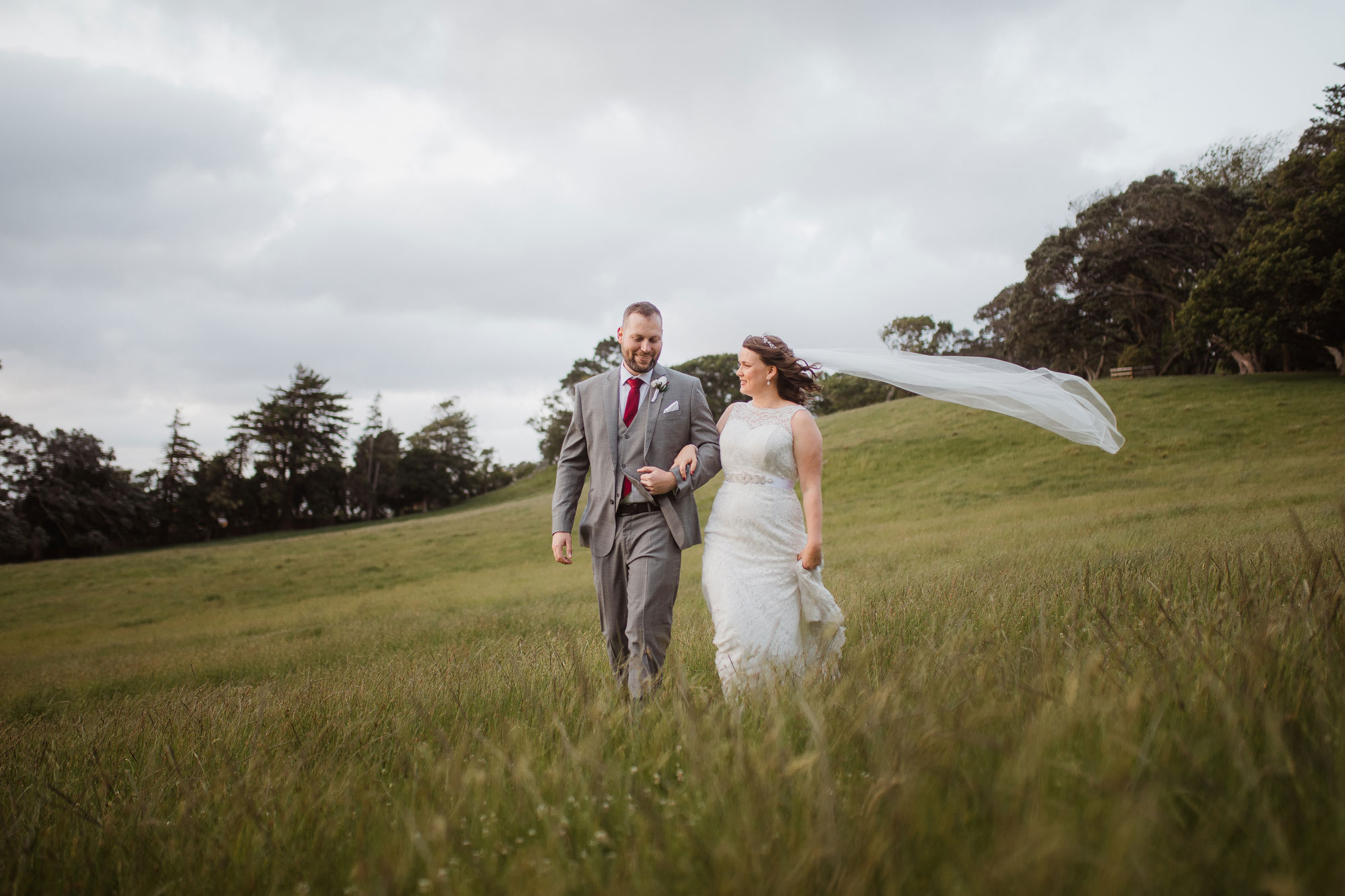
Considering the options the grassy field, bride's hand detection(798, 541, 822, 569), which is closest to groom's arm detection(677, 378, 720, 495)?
bride's hand detection(798, 541, 822, 569)

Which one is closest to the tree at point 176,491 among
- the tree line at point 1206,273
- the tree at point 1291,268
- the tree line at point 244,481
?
the tree line at point 244,481

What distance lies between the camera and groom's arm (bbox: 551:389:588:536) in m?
5.09

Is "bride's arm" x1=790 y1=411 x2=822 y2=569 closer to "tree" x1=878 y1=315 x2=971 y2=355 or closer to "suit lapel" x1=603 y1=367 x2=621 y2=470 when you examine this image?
"suit lapel" x1=603 y1=367 x2=621 y2=470

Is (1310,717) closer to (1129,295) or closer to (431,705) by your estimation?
(431,705)

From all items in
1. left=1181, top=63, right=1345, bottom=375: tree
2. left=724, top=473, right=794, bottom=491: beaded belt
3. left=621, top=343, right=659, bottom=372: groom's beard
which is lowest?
left=724, top=473, right=794, bottom=491: beaded belt

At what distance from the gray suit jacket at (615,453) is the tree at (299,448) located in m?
62.8

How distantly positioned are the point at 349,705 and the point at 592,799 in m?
2.84

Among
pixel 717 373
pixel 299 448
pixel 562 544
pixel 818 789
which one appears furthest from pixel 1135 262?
pixel 299 448

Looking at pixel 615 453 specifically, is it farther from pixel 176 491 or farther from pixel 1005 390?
pixel 176 491

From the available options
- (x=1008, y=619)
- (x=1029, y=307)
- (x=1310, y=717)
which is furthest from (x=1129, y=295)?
(x=1310, y=717)

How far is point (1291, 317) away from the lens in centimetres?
2764

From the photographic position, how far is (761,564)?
4.57 m

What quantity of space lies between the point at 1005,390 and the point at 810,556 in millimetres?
3202

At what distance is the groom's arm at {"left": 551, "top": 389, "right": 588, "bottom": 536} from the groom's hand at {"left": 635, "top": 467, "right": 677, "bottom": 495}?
27.4 inches
